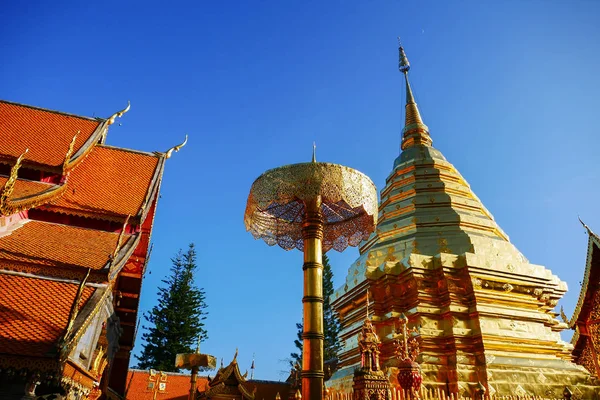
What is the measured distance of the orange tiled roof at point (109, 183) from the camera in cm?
802

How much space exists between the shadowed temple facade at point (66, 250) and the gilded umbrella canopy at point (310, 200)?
2071 mm

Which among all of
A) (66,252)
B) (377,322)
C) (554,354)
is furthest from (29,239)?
(554,354)

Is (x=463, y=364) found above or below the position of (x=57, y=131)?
below

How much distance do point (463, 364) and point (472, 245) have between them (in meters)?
3.16

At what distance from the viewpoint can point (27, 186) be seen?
7.70m

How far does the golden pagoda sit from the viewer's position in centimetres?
924

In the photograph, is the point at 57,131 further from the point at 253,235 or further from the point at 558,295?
the point at 558,295

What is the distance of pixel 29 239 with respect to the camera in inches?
248

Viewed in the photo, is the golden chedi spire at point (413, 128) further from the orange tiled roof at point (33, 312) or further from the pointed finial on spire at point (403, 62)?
the orange tiled roof at point (33, 312)

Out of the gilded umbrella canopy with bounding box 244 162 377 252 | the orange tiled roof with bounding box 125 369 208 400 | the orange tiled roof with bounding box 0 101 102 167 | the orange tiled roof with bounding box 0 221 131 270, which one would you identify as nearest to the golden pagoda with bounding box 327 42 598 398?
the gilded umbrella canopy with bounding box 244 162 377 252

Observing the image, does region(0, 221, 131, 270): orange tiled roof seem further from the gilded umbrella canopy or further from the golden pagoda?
the golden pagoda

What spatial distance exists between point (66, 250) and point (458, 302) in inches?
331

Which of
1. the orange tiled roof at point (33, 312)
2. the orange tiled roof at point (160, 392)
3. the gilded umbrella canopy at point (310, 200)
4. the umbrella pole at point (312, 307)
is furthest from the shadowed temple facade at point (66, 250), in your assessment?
the orange tiled roof at point (160, 392)

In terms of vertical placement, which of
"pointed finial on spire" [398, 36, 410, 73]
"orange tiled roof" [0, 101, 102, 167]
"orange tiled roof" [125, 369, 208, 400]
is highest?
"pointed finial on spire" [398, 36, 410, 73]
